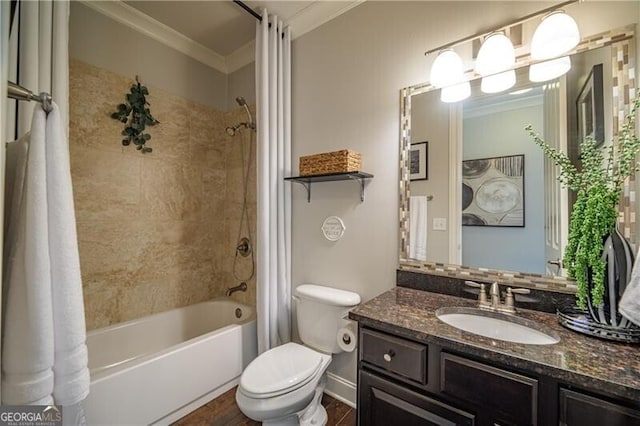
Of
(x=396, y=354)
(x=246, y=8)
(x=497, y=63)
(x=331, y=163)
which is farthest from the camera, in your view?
(x=246, y=8)

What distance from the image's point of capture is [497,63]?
1231mm

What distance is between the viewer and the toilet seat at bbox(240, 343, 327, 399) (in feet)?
4.10

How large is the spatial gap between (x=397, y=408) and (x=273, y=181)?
55.8 inches

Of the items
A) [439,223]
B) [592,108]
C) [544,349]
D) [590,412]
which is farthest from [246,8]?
[590,412]

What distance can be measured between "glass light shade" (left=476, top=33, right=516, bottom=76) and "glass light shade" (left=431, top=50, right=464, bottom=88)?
3.7 inches

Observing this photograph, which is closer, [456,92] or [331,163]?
[456,92]

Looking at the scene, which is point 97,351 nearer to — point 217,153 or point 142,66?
point 217,153

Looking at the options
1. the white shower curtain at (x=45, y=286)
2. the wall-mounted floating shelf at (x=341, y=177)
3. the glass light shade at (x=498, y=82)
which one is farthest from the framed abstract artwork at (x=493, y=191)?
the white shower curtain at (x=45, y=286)

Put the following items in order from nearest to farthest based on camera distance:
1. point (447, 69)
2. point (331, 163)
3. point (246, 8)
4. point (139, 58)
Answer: point (447, 69)
point (331, 163)
point (246, 8)
point (139, 58)

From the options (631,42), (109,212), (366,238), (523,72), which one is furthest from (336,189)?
(109,212)

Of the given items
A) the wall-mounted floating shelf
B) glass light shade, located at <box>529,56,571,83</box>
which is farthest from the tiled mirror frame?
the wall-mounted floating shelf

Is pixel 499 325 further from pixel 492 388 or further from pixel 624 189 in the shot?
pixel 624 189

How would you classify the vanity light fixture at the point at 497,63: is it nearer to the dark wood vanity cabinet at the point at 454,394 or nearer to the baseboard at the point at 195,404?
the dark wood vanity cabinet at the point at 454,394

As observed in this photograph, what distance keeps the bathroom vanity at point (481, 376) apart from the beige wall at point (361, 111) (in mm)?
547
